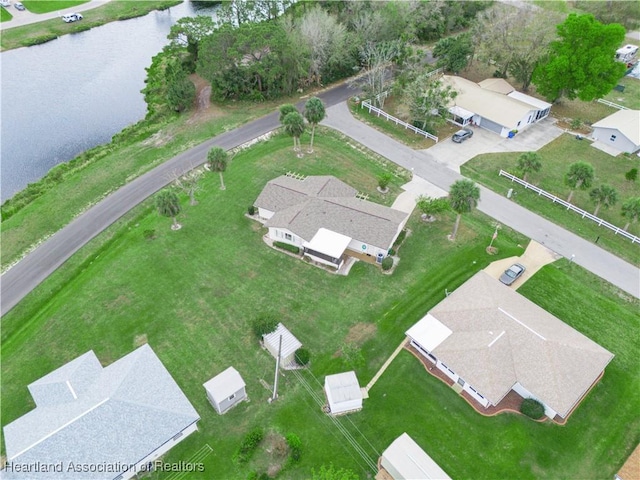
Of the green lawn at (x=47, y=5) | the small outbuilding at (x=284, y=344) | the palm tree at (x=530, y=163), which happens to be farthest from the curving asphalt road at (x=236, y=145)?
the green lawn at (x=47, y=5)

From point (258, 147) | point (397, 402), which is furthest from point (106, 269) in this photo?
point (397, 402)

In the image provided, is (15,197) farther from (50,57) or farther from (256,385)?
(50,57)

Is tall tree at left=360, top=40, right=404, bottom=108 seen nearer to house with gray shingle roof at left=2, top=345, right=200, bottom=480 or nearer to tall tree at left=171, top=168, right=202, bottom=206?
tall tree at left=171, top=168, right=202, bottom=206

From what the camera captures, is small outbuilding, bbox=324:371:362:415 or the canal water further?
the canal water

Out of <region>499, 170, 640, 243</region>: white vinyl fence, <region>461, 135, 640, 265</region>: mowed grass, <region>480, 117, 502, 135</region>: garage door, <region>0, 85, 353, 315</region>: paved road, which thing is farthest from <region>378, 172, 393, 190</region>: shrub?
<region>480, 117, 502, 135</region>: garage door

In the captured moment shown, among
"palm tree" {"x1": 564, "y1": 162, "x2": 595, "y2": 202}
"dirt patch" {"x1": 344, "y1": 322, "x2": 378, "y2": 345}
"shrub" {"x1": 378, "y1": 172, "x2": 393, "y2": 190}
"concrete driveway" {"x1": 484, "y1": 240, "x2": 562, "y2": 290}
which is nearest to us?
"dirt patch" {"x1": 344, "y1": 322, "x2": 378, "y2": 345}

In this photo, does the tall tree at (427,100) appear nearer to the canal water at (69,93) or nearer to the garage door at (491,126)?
the garage door at (491,126)

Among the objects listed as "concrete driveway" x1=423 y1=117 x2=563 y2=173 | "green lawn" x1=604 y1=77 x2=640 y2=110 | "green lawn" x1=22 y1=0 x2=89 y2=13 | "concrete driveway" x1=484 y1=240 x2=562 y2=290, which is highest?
"green lawn" x1=22 y1=0 x2=89 y2=13
